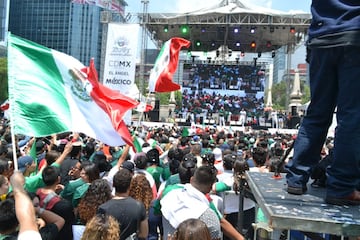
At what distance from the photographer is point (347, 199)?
7.34ft

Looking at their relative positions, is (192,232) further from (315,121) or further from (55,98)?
(55,98)

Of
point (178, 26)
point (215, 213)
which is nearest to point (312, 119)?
point (215, 213)

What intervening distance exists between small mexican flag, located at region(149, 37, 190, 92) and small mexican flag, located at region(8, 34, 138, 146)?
3634 mm

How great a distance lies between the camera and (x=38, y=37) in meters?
96.6

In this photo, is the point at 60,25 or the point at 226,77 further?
the point at 60,25

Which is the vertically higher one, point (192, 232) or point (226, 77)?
point (226, 77)

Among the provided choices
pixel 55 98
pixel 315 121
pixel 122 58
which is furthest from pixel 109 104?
pixel 122 58

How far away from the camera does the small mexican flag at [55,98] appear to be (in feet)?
13.3

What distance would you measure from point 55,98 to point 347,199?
10.8ft

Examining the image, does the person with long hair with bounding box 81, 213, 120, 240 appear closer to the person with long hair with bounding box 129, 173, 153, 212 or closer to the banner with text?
the person with long hair with bounding box 129, 173, 153, 212

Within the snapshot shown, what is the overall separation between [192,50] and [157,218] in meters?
34.0

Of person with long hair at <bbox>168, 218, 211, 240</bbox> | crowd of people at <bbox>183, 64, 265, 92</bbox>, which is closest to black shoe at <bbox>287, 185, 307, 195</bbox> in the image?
person with long hair at <bbox>168, 218, 211, 240</bbox>

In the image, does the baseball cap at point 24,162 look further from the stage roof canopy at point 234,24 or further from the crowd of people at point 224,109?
the crowd of people at point 224,109

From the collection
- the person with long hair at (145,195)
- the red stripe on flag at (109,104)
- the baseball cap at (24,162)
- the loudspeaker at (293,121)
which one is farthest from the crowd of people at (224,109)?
the person with long hair at (145,195)
